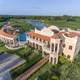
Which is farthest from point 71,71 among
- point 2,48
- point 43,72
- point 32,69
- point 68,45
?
point 2,48

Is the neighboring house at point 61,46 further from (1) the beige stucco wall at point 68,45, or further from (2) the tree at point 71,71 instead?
(2) the tree at point 71,71

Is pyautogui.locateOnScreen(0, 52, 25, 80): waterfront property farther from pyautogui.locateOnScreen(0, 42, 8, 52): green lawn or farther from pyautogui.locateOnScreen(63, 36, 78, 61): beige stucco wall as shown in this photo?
pyautogui.locateOnScreen(63, 36, 78, 61): beige stucco wall

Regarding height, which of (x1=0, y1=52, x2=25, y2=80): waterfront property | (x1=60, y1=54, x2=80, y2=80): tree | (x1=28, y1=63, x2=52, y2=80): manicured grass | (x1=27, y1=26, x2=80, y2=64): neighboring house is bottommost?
(x1=28, y1=63, x2=52, y2=80): manicured grass

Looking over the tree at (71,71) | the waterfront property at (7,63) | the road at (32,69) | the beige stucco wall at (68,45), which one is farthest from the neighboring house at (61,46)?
the waterfront property at (7,63)

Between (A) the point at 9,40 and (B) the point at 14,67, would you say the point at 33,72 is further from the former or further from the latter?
(A) the point at 9,40

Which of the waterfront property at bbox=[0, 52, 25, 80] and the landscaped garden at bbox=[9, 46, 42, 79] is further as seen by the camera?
the landscaped garden at bbox=[9, 46, 42, 79]

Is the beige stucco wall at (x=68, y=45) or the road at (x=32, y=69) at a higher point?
the beige stucco wall at (x=68, y=45)

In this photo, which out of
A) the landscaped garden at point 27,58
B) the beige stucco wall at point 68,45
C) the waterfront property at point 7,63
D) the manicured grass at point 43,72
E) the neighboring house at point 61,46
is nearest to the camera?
the waterfront property at point 7,63

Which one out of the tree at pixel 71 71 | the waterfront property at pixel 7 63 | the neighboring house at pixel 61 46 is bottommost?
the tree at pixel 71 71

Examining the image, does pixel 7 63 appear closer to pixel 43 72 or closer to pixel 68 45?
pixel 43 72

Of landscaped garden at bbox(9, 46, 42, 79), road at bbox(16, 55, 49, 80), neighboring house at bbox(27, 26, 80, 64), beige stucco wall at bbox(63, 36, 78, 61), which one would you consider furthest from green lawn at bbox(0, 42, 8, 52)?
beige stucco wall at bbox(63, 36, 78, 61)

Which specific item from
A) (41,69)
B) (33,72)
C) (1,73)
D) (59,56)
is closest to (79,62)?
(59,56)
